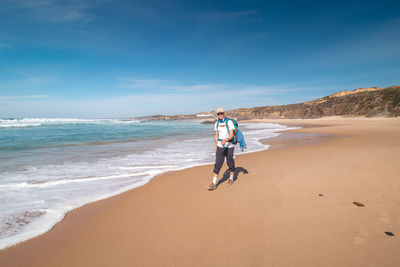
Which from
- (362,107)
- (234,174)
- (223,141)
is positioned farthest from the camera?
(362,107)

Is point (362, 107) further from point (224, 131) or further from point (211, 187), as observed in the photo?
point (211, 187)

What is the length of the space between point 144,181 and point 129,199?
135 centimetres

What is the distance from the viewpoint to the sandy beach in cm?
251

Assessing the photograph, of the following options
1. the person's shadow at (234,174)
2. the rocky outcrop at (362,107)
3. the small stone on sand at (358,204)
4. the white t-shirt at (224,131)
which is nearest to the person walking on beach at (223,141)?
the white t-shirt at (224,131)

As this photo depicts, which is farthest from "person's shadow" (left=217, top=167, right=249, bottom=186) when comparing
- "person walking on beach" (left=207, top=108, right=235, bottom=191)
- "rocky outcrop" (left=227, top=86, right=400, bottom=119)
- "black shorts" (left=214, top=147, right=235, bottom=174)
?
"rocky outcrop" (left=227, top=86, right=400, bottom=119)

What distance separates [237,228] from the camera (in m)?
3.12

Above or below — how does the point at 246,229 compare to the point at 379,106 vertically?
below

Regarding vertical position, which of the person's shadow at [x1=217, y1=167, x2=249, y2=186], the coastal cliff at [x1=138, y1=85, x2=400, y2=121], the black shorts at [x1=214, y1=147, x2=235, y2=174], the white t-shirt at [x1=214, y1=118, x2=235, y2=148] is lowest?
the person's shadow at [x1=217, y1=167, x2=249, y2=186]

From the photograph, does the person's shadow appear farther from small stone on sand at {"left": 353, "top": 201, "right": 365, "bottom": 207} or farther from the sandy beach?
small stone on sand at {"left": 353, "top": 201, "right": 365, "bottom": 207}

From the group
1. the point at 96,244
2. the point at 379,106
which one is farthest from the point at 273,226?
the point at 379,106

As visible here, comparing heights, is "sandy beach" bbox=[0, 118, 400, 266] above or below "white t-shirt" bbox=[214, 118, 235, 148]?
below

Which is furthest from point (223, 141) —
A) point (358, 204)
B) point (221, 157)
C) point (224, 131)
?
point (358, 204)

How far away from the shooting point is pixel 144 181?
19.3 feet

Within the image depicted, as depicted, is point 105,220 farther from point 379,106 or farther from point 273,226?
point 379,106
